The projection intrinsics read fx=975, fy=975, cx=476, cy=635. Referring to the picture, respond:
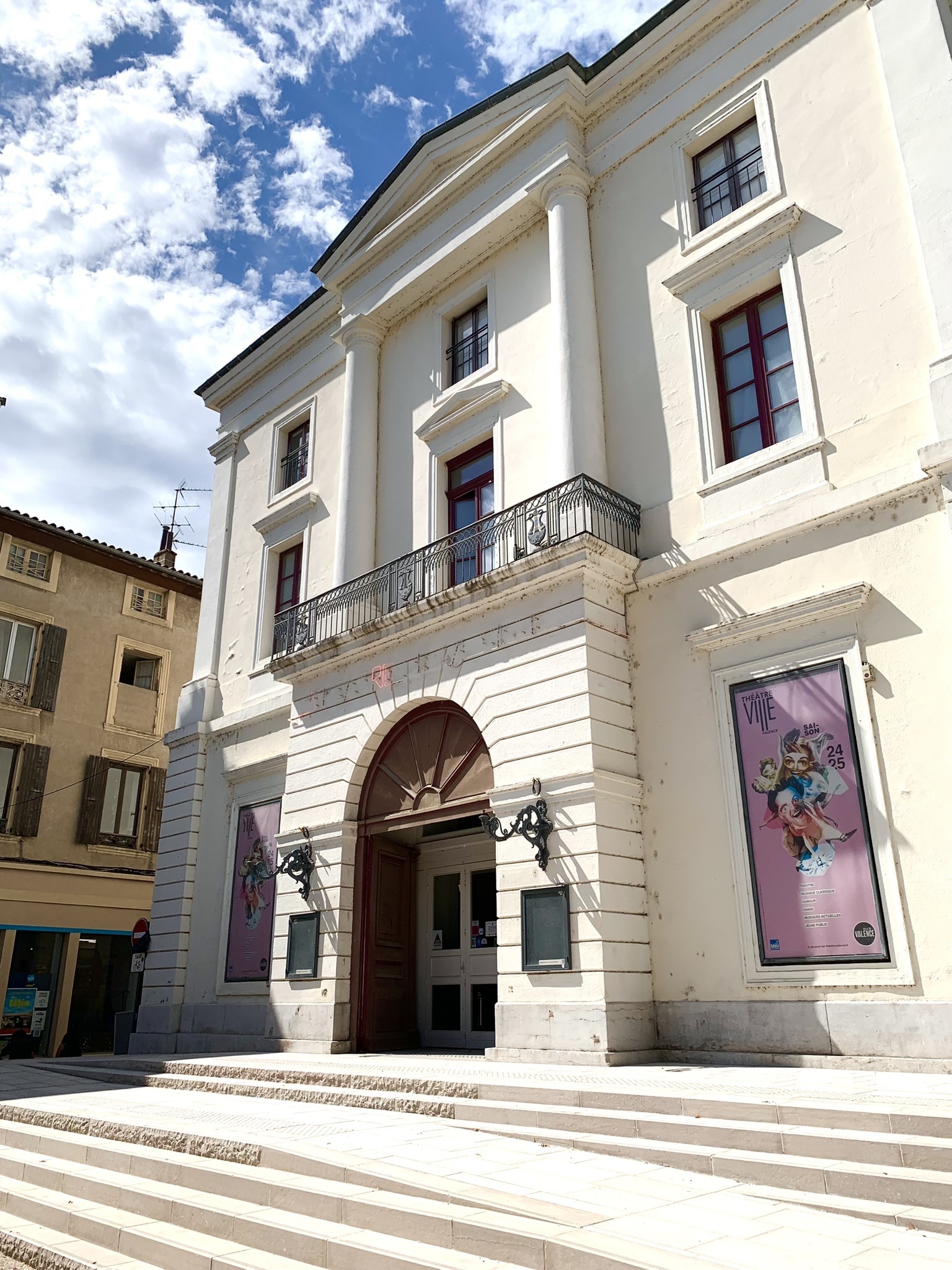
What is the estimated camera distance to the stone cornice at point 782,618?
933 centimetres

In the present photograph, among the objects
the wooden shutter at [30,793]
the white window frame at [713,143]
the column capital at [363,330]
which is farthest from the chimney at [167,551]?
the white window frame at [713,143]

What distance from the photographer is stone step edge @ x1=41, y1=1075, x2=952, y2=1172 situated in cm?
536

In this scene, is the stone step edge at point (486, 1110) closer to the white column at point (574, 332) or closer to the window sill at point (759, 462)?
the window sill at point (759, 462)

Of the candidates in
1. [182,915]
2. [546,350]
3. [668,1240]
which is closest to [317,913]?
[182,915]

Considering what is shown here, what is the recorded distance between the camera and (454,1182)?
516 cm

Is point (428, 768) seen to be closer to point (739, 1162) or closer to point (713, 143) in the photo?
point (739, 1162)

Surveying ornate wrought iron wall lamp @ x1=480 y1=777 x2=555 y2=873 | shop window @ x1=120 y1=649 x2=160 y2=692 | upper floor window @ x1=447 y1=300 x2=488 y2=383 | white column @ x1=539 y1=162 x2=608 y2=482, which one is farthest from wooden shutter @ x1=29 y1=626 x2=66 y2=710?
ornate wrought iron wall lamp @ x1=480 y1=777 x2=555 y2=873

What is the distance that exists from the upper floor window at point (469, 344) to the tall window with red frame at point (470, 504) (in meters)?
1.34

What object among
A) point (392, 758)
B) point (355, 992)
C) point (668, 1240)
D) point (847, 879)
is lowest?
point (668, 1240)

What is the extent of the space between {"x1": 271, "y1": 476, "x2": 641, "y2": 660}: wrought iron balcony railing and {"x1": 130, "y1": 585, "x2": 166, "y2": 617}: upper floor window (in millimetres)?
11375

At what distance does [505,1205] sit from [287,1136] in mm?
2466

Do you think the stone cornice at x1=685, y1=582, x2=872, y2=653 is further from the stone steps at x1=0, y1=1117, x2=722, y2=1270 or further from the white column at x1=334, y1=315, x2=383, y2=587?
the stone steps at x1=0, y1=1117, x2=722, y2=1270

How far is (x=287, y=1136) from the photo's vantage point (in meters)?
6.58

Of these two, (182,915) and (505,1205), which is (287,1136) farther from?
(182,915)
